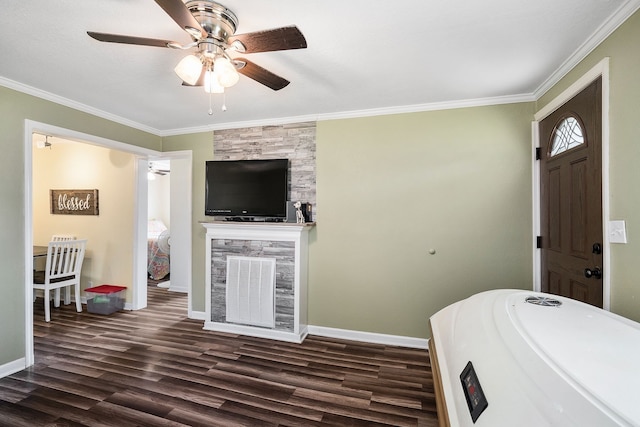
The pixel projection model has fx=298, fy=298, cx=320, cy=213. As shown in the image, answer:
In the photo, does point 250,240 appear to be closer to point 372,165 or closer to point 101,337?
point 372,165

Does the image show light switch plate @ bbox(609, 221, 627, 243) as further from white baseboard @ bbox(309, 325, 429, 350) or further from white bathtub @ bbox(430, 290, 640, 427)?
→ white baseboard @ bbox(309, 325, 429, 350)

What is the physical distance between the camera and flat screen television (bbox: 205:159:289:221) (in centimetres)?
335

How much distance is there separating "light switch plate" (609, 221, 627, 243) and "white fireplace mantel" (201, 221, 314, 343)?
232cm

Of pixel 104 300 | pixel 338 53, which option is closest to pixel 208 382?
pixel 104 300

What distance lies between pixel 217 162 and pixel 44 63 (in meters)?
1.66

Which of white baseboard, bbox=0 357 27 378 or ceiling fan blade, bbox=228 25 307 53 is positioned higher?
ceiling fan blade, bbox=228 25 307 53

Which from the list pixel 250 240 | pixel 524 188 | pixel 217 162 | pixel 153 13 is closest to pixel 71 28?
pixel 153 13

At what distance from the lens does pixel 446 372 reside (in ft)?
4.22

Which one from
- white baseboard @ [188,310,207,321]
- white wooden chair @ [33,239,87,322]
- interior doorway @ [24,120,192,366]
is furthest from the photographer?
white baseboard @ [188,310,207,321]

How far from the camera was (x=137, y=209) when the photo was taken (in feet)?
13.4

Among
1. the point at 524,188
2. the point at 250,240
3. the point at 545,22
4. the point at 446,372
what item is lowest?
the point at 446,372

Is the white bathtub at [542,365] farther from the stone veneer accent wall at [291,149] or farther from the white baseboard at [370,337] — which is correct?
the stone veneer accent wall at [291,149]

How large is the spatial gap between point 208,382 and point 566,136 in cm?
Result: 338

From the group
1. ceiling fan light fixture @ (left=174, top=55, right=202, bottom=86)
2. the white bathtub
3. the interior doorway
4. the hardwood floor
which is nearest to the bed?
the interior doorway
